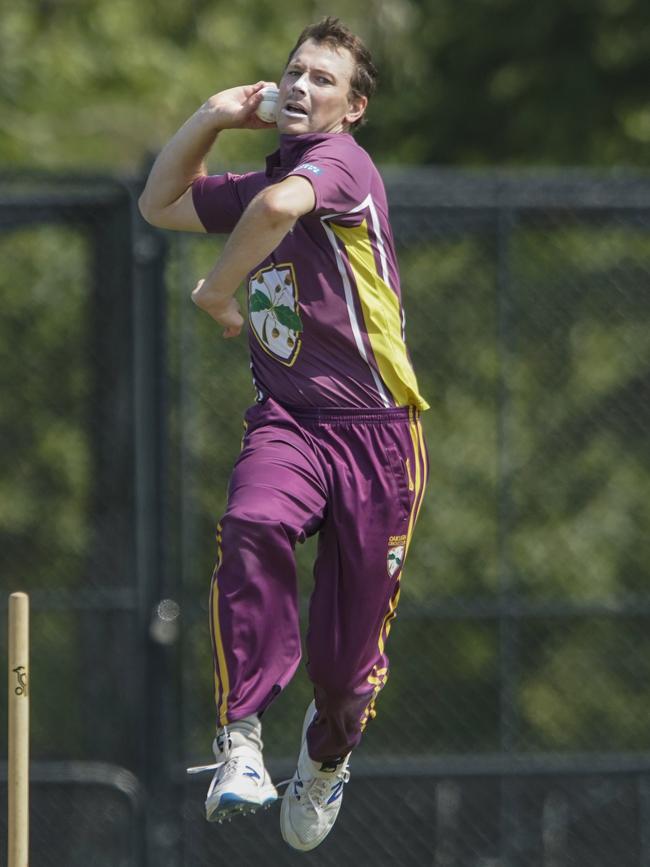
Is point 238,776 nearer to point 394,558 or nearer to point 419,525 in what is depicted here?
point 394,558

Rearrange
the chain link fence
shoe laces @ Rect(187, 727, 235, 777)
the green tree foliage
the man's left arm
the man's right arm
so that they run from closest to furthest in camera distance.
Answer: the man's left arm
shoe laces @ Rect(187, 727, 235, 777)
the man's right arm
the chain link fence
the green tree foliage

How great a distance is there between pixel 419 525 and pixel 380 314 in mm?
3632

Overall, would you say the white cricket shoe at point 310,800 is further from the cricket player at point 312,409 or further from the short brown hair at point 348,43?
the short brown hair at point 348,43

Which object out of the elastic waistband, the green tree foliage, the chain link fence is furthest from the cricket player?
the green tree foliage

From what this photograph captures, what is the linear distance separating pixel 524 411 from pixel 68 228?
2.22 m

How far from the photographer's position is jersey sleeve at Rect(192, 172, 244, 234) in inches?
184

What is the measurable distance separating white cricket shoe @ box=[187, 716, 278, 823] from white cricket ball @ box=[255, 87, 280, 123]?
155 cm

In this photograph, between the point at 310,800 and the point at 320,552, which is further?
the point at 310,800

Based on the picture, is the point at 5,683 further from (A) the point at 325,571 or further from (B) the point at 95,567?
(A) the point at 325,571

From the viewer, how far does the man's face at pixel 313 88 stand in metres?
4.30

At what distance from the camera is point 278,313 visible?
440 centimetres

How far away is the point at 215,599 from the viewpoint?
425 cm

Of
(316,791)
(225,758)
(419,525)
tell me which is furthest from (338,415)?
(419,525)

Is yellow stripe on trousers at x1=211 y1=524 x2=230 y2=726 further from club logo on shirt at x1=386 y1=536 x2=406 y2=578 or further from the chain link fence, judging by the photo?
the chain link fence
